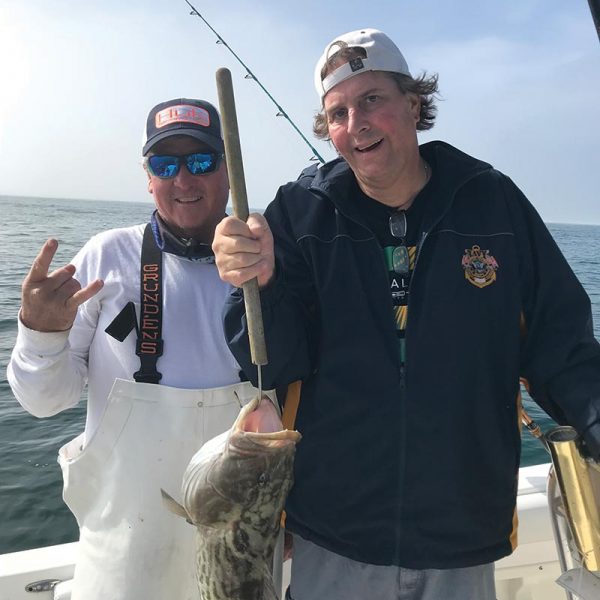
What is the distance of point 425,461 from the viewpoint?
7.72ft

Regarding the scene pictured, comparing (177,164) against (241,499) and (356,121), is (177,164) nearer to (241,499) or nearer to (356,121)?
(356,121)

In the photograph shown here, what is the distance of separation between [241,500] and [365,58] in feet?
6.59

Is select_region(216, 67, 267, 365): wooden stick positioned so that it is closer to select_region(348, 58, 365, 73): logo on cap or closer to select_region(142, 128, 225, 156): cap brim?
select_region(348, 58, 365, 73): logo on cap

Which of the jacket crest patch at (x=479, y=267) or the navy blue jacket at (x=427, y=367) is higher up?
the jacket crest patch at (x=479, y=267)

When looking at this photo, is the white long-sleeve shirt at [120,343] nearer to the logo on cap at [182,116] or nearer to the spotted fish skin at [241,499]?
the spotted fish skin at [241,499]

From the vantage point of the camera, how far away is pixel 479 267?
7.95ft

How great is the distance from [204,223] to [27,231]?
3458 cm

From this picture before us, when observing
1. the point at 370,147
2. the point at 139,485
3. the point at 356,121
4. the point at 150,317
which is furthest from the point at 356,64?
the point at 139,485

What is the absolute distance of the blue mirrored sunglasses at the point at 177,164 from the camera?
2.86m

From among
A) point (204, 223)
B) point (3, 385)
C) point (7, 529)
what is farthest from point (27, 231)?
point (204, 223)

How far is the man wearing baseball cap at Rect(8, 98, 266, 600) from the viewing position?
257cm

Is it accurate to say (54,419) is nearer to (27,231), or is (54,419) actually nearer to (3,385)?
(3,385)

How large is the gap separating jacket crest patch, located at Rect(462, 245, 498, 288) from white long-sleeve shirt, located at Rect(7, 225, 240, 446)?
1.19 meters

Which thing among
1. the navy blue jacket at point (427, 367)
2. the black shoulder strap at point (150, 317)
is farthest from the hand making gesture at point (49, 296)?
the navy blue jacket at point (427, 367)
